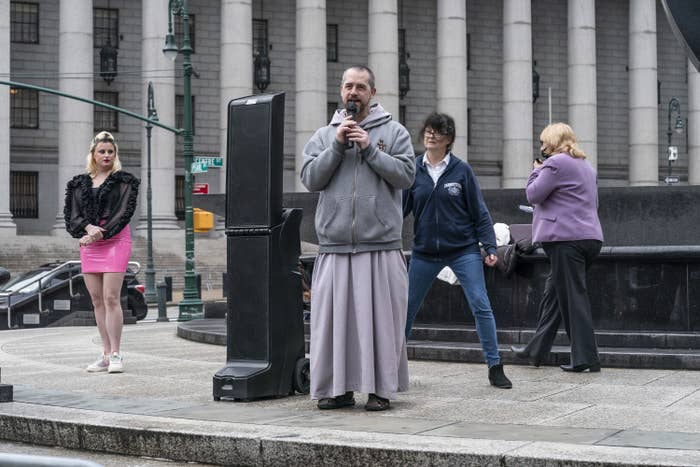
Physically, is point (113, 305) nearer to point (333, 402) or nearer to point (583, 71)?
point (333, 402)

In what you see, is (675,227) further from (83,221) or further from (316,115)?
(316,115)

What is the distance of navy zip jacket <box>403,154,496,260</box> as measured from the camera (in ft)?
29.0

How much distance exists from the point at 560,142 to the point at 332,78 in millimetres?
52824

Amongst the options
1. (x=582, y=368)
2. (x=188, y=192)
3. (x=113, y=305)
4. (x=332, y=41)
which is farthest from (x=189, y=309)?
(x=332, y=41)

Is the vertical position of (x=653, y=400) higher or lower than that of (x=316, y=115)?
lower

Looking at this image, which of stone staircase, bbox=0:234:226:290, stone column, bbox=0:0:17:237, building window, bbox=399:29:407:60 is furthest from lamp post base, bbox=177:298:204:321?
building window, bbox=399:29:407:60

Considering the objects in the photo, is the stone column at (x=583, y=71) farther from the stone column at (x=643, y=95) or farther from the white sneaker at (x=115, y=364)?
the white sneaker at (x=115, y=364)

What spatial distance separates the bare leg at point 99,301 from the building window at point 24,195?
46195 millimetres

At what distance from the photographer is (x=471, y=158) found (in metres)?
65.0

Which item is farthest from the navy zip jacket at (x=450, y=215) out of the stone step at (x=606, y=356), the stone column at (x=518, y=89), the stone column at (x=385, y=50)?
the stone column at (x=518, y=89)

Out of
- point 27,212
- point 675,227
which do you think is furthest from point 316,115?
point 675,227

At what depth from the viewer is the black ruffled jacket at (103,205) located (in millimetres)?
10203

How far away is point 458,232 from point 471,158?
56.6m

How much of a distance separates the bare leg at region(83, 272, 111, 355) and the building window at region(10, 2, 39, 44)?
48.0 m
